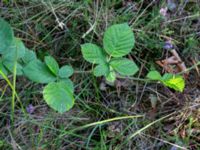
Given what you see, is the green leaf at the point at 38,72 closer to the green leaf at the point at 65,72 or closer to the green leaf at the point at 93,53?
the green leaf at the point at 65,72

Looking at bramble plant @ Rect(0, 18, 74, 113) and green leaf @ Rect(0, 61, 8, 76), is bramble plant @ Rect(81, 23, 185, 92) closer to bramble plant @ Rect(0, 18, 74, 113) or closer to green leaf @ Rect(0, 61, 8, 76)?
bramble plant @ Rect(0, 18, 74, 113)

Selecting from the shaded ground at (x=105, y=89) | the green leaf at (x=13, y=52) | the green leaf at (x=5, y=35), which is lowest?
the shaded ground at (x=105, y=89)

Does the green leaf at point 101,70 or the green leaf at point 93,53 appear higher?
the green leaf at point 93,53

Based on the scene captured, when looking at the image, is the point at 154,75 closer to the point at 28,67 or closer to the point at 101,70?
the point at 101,70

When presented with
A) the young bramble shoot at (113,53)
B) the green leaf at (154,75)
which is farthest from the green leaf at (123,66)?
the green leaf at (154,75)

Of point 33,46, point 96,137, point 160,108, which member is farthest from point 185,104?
point 33,46
